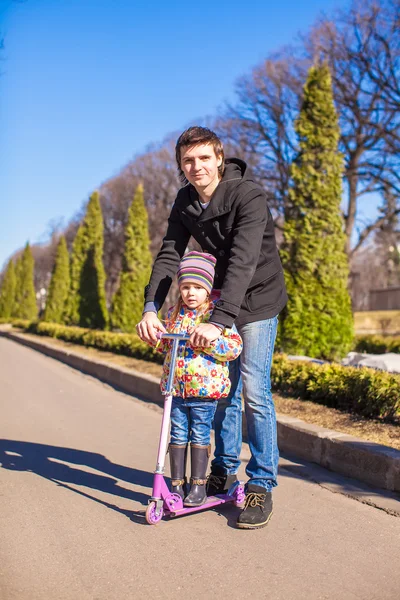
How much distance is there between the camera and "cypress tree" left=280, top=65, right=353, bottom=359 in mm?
10406

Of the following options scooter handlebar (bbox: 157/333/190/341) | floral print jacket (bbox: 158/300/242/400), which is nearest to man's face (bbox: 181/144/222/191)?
floral print jacket (bbox: 158/300/242/400)

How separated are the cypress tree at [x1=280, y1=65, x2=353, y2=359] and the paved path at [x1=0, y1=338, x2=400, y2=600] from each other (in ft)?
19.0

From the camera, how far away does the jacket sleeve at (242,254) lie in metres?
3.18

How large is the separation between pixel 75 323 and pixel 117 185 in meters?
25.5

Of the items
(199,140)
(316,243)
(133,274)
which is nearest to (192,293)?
(199,140)

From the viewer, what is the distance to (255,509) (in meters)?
3.33

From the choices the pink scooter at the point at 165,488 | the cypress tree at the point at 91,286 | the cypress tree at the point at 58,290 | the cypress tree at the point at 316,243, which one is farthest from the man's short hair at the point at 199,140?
the cypress tree at the point at 58,290

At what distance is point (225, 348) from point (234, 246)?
1.85 feet

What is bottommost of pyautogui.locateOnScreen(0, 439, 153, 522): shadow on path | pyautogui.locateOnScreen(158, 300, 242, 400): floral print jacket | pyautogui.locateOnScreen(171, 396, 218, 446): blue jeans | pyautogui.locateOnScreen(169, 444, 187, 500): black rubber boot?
pyautogui.locateOnScreen(0, 439, 153, 522): shadow on path

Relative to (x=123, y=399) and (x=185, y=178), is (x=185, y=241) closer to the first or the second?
(x=185, y=178)

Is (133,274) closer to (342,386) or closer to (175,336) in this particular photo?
(342,386)

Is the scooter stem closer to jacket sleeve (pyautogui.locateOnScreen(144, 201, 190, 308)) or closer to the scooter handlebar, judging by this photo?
the scooter handlebar

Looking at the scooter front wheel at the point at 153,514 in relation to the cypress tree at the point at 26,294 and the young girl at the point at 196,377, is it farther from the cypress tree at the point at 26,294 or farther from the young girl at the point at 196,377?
the cypress tree at the point at 26,294

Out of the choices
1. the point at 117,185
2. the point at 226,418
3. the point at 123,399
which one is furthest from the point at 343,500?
the point at 117,185
